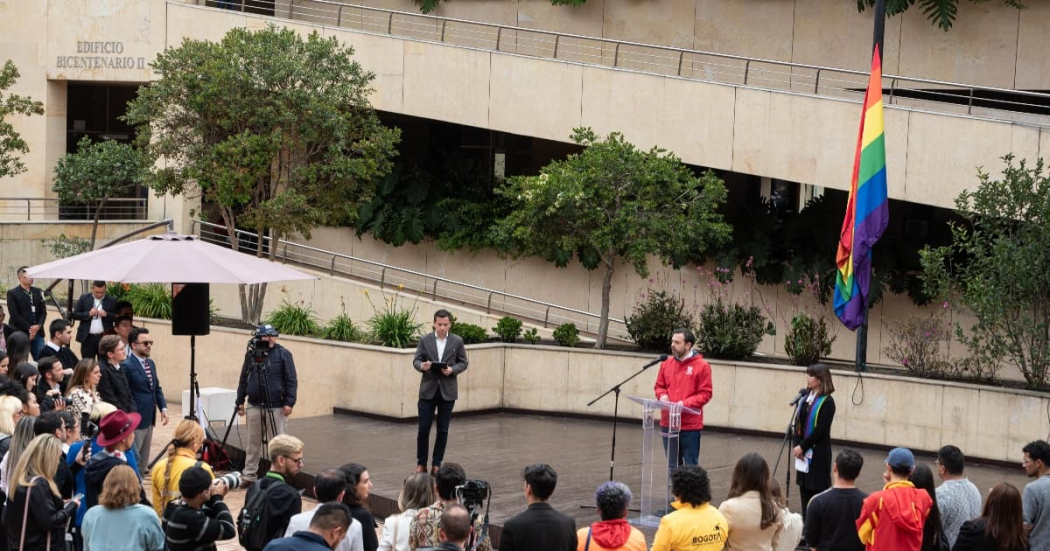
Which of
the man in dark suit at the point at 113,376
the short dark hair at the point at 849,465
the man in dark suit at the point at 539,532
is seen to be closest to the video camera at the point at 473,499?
the man in dark suit at the point at 539,532

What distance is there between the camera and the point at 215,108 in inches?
830

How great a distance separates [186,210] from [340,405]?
10.9 metres

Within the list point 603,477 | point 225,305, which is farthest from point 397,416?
point 225,305

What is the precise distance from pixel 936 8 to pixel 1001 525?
1659 cm

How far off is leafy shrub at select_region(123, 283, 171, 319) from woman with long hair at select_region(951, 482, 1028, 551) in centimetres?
1550

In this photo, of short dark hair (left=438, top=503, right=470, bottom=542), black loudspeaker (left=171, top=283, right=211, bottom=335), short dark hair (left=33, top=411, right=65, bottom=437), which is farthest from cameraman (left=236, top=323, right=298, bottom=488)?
short dark hair (left=438, top=503, right=470, bottom=542)

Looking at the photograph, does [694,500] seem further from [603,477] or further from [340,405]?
[340,405]

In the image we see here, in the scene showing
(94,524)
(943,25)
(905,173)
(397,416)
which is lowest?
(397,416)

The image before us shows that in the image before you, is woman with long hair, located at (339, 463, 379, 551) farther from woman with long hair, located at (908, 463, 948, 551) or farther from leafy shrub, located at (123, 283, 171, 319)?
leafy shrub, located at (123, 283, 171, 319)

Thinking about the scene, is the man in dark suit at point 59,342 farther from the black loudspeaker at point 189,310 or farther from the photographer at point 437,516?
the photographer at point 437,516

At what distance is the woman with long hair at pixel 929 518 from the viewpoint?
327 inches

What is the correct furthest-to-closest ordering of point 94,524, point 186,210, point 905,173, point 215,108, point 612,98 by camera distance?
1. point 186,210
2. point 612,98
3. point 215,108
4. point 905,173
5. point 94,524

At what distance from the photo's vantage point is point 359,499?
7895 mm

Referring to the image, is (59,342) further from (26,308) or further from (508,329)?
(508,329)
